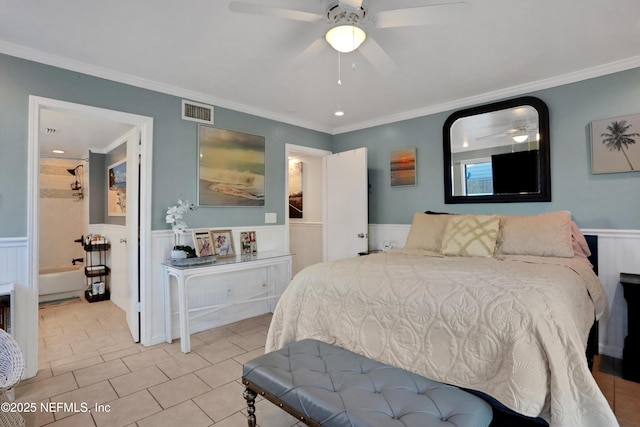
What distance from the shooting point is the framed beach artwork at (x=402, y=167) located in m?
3.95

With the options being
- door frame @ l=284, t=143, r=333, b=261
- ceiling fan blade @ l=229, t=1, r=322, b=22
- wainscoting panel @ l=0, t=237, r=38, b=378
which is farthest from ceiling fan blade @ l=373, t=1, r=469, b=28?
wainscoting panel @ l=0, t=237, r=38, b=378

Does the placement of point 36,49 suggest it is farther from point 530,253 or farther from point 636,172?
point 636,172

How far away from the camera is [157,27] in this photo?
212cm

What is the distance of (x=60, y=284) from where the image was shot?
4.57m

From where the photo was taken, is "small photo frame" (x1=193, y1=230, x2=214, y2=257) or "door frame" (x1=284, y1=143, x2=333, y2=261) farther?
"door frame" (x1=284, y1=143, x2=333, y2=261)

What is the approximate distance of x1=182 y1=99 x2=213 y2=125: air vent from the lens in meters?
3.26

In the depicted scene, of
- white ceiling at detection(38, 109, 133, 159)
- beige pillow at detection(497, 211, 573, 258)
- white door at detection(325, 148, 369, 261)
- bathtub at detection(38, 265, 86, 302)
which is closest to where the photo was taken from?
beige pillow at detection(497, 211, 573, 258)

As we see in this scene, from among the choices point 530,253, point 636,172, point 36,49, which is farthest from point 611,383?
point 36,49

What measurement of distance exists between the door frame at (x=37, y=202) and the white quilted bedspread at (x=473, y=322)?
155 centimetres

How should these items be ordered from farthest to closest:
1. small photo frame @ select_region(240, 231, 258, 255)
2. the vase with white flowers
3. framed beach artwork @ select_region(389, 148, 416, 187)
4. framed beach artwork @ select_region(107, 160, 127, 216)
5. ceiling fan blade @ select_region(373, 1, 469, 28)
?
framed beach artwork @ select_region(107, 160, 127, 216)
framed beach artwork @ select_region(389, 148, 416, 187)
small photo frame @ select_region(240, 231, 258, 255)
the vase with white flowers
ceiling fan blade @ select_region(373, 1, 469, 28)

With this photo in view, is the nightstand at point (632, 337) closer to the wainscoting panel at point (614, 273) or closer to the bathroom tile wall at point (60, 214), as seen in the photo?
the wainscoting panel at point (614, 273)

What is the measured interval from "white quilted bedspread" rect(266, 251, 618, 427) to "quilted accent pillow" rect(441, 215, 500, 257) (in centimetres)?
38

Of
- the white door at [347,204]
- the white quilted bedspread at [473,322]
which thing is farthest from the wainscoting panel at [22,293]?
the white door at [347,204]

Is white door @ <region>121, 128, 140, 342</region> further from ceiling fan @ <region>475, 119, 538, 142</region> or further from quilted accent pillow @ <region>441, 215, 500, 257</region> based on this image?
ceiling fan @ <region>475, 119, 538, 142</region>
